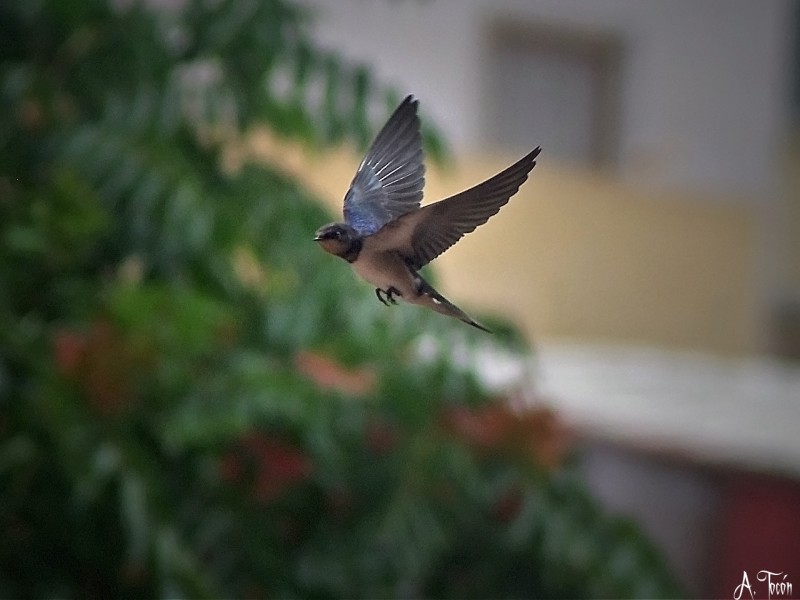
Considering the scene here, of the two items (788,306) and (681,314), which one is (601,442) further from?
(788,306)

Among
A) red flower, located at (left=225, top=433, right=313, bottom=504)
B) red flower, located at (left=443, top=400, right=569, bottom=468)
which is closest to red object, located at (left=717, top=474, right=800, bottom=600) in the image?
red flower, located at (left=443, top=400, right=569, bottom=468)

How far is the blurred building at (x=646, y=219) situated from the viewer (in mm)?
697

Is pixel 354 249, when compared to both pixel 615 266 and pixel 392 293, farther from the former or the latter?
pixel 615 266

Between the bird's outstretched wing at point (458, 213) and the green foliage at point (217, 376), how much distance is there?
31 cm

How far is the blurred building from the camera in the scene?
0.70 meters

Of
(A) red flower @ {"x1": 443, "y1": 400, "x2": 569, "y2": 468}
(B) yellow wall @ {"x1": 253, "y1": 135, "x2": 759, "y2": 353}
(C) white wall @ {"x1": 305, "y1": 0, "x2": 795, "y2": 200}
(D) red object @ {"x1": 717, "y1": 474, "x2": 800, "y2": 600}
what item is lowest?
(D) red object @ {"x1": 717, "y1": 474, "x2": 800, "y2": 600}

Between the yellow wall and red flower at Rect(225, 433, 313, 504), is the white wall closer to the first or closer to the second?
the yellow wall

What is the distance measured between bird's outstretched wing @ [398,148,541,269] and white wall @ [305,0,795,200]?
119 centimetres

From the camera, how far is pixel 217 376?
0.51 m

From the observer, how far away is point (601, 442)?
0.83 m

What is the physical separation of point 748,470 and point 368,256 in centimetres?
53

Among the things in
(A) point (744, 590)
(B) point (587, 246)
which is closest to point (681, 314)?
(B) point (587, 246)

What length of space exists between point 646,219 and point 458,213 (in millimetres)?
1983

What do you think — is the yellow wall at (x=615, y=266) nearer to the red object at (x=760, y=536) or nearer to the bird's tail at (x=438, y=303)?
the red object at (x=760, y=536)
